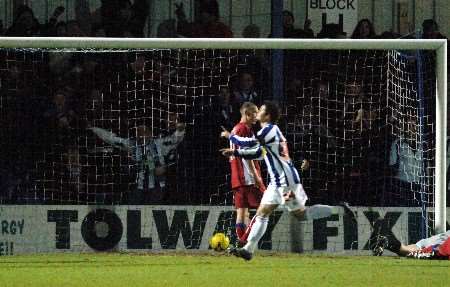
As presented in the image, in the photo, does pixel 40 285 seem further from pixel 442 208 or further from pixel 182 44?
pixel 442 208

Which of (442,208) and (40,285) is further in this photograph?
(442,208)

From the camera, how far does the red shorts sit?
15.0m

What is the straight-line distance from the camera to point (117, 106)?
1594 cm

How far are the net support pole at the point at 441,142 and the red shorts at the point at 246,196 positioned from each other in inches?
89.6

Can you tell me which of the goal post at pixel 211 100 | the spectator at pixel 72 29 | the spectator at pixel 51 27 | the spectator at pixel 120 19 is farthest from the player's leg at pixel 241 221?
the spectator at pixel 51 27

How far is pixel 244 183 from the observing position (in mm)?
14977

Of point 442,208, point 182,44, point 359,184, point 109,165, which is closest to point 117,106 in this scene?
point 109,165

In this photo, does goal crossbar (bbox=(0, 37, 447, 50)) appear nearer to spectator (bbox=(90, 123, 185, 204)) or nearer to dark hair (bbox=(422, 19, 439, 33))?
spectator (bbox=(90, 123, 185, 204))

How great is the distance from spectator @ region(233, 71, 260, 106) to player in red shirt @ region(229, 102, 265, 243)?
700 mm

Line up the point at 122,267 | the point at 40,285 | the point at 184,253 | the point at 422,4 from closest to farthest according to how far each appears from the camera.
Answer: the point at 40,285 < the point at 122,267 < the point at 184,253 < the point at 422,4

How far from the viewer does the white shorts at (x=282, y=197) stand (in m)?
13.3

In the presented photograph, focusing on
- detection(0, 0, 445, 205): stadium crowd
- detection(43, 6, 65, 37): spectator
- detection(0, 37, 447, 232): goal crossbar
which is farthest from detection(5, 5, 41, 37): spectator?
detection(0, 37, 447, 232): goal crossbar

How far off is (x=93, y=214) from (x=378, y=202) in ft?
12.6

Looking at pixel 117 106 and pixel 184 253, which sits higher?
pixel 117 106
